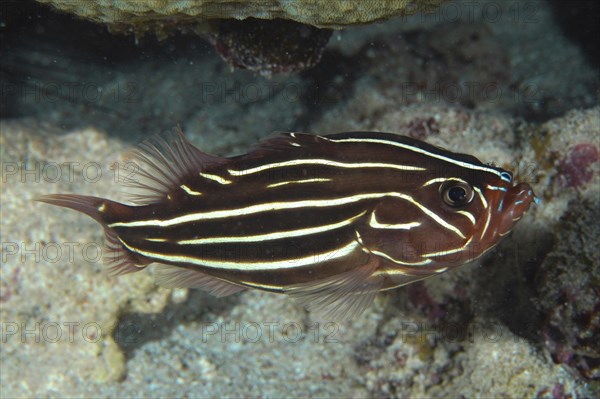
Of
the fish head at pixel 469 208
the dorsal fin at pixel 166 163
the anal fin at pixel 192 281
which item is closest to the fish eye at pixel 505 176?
the fish head at pixel 469 208

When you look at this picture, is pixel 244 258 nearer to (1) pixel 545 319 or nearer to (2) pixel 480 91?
(1) pixel 545 319

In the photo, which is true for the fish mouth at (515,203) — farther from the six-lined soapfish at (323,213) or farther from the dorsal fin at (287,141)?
the dorsal fin at (287,141)

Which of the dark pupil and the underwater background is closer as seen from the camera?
the dark pupil

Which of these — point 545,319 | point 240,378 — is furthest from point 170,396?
point 545,319

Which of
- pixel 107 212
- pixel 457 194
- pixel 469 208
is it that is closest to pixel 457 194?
pixel 457 194

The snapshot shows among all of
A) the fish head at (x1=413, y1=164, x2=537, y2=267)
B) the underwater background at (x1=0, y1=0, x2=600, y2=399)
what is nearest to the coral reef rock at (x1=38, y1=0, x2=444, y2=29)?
the underwater background at (x1=0, y1=0, x2=600, y2=399)

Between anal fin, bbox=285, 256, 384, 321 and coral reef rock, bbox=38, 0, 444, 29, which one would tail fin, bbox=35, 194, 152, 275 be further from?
coral reef rock, bbox=38, 0, 444, 29

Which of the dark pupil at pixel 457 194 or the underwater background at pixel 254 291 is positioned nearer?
the dark pupil at pixel 457 194

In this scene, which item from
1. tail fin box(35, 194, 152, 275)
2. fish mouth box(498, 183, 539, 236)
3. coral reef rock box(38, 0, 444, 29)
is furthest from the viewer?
tail fin box(35, 194, 152, 275)
